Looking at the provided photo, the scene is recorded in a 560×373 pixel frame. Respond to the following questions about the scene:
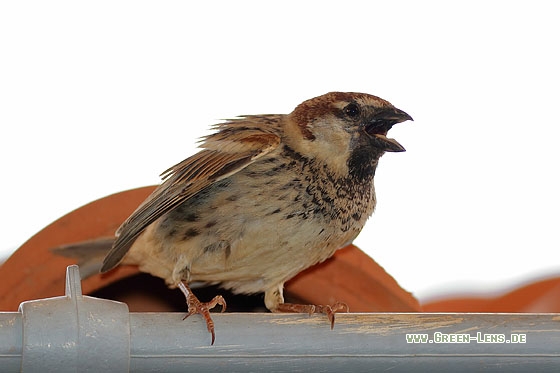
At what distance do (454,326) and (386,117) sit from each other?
2.88 feet

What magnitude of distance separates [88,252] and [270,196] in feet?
1.75

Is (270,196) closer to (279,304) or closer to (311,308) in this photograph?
(311,308)

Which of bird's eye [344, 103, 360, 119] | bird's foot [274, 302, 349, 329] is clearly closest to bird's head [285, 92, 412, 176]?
bird's eye [344, 103, 360, 119]

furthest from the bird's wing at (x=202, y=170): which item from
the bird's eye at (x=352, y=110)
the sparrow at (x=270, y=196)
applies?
the bird's eye at (x=352, y=110)

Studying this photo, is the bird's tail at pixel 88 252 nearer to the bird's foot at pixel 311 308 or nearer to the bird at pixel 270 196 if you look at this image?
the bird at pixel 270 196

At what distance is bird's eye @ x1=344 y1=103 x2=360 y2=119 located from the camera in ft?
7.55

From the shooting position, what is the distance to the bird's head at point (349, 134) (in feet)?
7.47

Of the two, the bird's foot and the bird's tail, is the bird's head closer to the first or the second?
the bird's foot

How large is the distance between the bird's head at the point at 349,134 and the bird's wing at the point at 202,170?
8 centimetres

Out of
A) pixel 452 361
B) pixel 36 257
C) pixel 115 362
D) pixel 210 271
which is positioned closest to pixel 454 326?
pixel 452 361

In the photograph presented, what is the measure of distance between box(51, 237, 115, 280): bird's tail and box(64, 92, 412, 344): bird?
50mm

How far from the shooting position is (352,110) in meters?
2.30

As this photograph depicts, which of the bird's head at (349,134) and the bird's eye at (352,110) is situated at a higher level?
the bird's eye at (352,110)

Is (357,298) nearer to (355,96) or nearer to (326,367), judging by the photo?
(355,96)
